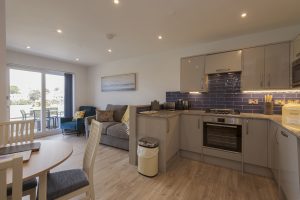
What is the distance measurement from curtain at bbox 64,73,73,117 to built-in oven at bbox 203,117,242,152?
4702 mm

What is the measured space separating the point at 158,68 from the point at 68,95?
3491mm

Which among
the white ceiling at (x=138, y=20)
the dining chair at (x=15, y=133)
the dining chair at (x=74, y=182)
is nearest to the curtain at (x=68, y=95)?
the white ceiling at (x=138, y=20)

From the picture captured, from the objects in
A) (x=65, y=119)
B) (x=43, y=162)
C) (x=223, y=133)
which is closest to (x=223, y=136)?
(x=223, y=133)

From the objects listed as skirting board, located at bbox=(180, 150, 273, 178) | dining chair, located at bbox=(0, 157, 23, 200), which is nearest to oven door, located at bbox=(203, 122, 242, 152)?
skirting board, located at bbox=(180, 150, 273, 178)

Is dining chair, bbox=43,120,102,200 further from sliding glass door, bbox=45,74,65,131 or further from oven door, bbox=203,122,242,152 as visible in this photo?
sliding glass door, bbox=45,74,65,131

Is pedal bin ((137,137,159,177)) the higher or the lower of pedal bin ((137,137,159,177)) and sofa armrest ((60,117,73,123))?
the lower

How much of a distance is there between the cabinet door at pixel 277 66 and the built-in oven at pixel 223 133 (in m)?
0.86

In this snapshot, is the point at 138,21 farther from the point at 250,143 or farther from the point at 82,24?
the point at 250,143

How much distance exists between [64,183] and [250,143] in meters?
2.64

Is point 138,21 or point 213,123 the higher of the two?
point 138,21

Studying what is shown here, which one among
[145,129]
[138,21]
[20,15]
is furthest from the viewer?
[145,129]

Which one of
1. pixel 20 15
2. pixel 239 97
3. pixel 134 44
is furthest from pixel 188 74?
pixel 20 15

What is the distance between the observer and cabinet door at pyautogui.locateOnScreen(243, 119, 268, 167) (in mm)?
2268

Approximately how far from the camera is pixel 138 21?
2414 millimetres
